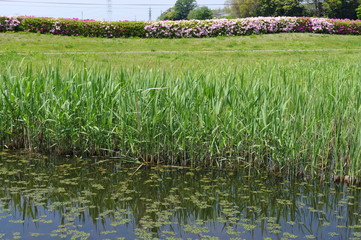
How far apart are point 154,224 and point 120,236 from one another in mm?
355

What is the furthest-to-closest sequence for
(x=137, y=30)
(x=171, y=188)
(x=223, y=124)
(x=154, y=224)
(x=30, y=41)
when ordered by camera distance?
(x=137, y=30) → (x=30, y=41) → (x=223, y=124) → (x=171, y=188) → (x=154, y=224)

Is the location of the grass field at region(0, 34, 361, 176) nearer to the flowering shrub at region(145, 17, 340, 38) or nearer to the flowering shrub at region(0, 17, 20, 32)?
the flowering shrub at region(0, 17, 20, 32)

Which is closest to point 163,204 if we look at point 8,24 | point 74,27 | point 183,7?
point 74,27

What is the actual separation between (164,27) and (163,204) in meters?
22.2

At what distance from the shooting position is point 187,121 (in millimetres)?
5125

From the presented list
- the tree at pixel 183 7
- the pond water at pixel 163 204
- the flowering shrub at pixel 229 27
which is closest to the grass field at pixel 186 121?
the pond water at pixel 163 204

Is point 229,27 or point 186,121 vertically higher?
point 229,27

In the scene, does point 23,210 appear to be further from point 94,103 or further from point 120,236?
Result: point 94,103

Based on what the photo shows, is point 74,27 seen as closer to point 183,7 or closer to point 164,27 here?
point 164,27

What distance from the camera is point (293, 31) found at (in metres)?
26.6

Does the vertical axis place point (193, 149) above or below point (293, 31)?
below

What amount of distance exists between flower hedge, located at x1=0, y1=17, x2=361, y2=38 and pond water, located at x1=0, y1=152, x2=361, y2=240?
20379 millimetres

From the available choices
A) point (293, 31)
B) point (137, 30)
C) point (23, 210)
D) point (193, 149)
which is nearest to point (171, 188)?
point (193, 149)

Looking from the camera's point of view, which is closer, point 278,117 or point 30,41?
point 278,117
